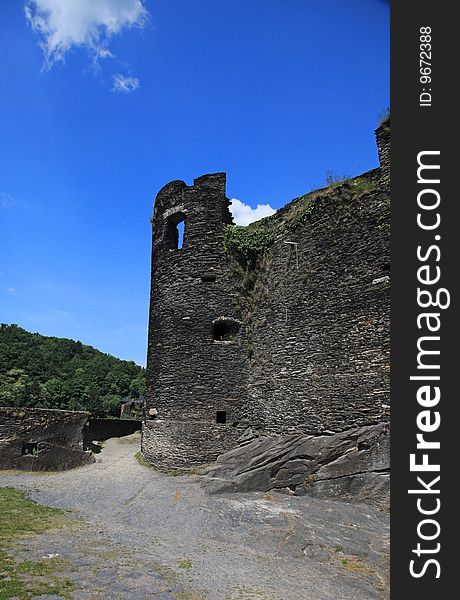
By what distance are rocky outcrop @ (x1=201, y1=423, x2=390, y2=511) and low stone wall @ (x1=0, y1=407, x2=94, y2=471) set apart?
18.9 ft

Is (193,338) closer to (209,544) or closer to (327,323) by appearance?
(327,323)

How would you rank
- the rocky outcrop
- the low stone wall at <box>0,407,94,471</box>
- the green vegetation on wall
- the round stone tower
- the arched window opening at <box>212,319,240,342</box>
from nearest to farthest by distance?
the rocky outcrop < the green vegetation on wall < the round stone tower < the low stone wall at <box>0,407,94,471</box> < the arched window opening at <box>212,319,240,342</box>

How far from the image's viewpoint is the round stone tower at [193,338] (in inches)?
626

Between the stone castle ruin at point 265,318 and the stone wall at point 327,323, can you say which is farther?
the stone castle ruin at point 265,318

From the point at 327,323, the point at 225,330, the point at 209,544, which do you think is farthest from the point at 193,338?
the point at 209,544

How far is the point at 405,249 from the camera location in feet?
23.1

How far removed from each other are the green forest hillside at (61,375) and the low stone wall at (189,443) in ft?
123

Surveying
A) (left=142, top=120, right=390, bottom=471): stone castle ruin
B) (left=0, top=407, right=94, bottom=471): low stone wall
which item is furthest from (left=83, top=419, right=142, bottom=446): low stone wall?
(left=142, top=120, right=390, bottom=471): stone castle ruin

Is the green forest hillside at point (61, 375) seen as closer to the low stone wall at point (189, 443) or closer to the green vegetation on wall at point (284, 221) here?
the low stone wall at point (189, 443)

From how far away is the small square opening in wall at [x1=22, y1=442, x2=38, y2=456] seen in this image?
16362 mm

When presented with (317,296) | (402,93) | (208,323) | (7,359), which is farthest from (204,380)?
(7,359)

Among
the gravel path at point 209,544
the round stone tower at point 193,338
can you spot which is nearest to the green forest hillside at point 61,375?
the round stone tower at point 193,338

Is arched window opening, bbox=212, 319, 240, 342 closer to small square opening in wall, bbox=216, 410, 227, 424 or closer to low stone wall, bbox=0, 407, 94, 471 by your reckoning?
small square opening in wall, bbox=216, 410, 227, 424

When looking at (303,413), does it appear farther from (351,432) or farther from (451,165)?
(451,165)
